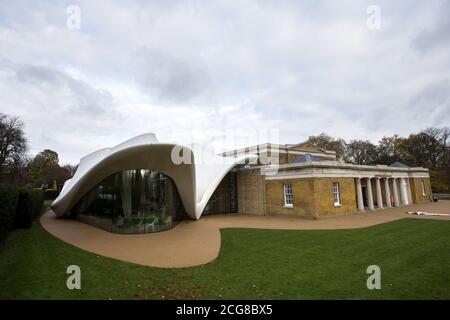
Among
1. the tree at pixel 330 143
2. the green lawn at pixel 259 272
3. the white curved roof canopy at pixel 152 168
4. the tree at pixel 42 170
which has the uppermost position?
the tree at pixel 330 143

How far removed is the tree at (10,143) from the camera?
34.8m

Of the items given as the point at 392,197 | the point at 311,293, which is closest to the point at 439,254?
the point at 311,293

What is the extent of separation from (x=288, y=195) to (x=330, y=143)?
38.9m

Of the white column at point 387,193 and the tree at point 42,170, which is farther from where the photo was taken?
the tree at point 42,170

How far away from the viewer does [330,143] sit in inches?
2194

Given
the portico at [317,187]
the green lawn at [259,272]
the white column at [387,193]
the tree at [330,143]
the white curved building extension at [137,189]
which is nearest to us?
the green lawn at [259,272]

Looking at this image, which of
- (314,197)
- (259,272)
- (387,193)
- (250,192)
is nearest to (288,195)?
(314,197)

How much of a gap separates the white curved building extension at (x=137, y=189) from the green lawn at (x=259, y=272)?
4.86 m

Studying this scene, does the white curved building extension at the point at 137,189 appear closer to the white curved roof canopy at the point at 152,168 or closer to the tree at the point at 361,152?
the white curved roof canopy at the point at 152,168

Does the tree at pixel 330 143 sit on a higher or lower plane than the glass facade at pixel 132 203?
higher

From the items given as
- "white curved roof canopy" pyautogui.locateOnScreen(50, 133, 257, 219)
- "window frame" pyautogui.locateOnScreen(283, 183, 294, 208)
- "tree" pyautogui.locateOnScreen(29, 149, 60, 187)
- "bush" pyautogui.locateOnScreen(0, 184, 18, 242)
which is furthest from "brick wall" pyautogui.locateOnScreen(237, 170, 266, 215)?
"tree" pyautogui.locateOnScreen(29, 149, 60, 187)

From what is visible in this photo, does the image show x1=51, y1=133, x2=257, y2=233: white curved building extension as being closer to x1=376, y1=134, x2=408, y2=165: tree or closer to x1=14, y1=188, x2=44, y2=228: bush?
x1=14, y1=188, x2=44, y2=228: bush

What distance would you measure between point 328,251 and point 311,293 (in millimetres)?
4118

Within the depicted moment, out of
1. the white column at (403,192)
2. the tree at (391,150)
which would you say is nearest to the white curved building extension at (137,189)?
the white column at (403,192)
